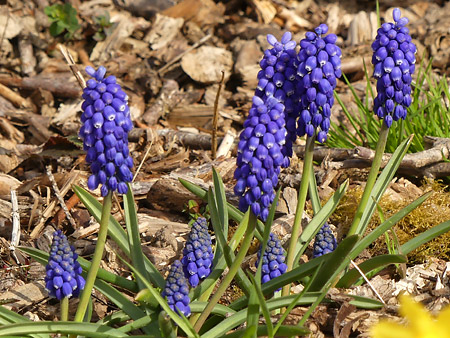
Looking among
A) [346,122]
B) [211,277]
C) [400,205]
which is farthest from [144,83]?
[211,277]

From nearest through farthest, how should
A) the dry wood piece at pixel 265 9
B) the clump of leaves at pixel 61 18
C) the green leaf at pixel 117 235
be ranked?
the green leaf at pixel 117 235 → the clump of leaves at pixel 61 18 → the dry wood piece at pixel 265 9

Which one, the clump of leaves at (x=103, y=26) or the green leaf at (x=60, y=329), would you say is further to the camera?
the clump of leaves at (x=103, y=26)

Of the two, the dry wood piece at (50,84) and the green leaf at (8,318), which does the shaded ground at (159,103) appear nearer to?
the dry wood piece at (50,84)

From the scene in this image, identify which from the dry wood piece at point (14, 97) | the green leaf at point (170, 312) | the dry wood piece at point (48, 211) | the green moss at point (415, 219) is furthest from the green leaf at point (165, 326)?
the dry wood piece at point (14, 97)

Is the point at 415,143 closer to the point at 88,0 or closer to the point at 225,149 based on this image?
the point at 225,149

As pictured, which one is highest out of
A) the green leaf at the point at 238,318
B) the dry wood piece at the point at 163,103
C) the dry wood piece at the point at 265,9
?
the dry wood piece at the point at 265,9

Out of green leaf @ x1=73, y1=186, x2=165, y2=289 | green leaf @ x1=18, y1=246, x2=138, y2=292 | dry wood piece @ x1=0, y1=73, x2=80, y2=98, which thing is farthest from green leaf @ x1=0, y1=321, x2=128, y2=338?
dry wood piece @ x1=0, y1=73, x2=80, y2=98

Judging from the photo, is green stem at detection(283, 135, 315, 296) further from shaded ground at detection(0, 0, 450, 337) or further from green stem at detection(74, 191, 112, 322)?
green stem at detection(74, 191, 112, 322)

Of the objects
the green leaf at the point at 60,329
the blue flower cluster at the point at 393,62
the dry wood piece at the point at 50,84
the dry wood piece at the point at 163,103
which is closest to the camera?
the green leaf at the point at 60,329
